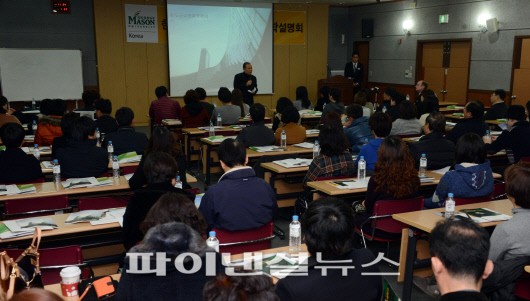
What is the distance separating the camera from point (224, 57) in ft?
43.5

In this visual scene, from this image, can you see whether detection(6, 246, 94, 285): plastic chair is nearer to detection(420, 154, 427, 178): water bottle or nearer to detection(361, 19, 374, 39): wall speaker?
detection(420, 154, 427, 178): water bottle

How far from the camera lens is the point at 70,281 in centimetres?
236

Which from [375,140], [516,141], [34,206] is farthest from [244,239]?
[516,141]

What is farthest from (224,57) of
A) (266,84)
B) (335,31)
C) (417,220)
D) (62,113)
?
(417,220)

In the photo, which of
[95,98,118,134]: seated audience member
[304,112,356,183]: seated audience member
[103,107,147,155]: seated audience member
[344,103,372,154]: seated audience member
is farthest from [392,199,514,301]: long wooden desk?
[95,98,118,134]: seated audience member

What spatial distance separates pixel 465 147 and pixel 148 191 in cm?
268

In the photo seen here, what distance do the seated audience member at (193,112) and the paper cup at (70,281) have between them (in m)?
5.97

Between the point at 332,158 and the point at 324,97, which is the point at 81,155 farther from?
the point at 324,97

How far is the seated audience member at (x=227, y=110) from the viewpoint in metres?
8.20

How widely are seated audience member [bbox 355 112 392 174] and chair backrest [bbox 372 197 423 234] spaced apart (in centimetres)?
105

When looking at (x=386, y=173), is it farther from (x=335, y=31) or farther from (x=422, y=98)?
(x=335, y=31)

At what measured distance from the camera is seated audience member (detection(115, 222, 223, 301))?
1.98m

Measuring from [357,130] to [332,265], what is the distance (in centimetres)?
453

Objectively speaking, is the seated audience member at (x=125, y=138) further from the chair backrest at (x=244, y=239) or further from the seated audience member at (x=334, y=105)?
the seated audience member at (x=334, y=105)
